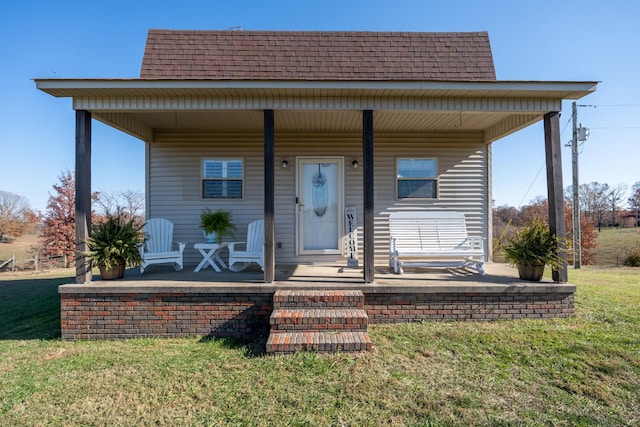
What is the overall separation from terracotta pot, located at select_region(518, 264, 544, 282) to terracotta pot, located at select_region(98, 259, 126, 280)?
5448mm

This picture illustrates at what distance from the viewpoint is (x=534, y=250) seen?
444 centimetres

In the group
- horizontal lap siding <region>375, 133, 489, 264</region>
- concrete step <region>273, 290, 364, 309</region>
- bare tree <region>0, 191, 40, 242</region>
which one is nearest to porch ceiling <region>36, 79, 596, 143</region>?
horizontal lap siding <region>375, 133, 489, 264</region>

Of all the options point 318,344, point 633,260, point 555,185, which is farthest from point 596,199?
point 318,344

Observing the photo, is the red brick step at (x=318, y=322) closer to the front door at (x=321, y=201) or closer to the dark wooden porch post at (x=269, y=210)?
the dark wooden porch post at (x=269, y=210)

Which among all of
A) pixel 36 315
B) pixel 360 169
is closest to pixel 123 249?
pixel 36 315

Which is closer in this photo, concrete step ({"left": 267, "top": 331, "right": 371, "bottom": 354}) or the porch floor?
concrete step ({"left": 267, "top": 331, "right": 371, "bottom": 354})

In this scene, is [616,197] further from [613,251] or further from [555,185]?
[555,185]

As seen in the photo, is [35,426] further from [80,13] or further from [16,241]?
[16,241]

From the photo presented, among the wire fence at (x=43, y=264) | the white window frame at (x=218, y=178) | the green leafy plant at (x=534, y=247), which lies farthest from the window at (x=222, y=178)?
the wire fence at (x=43, y=264)

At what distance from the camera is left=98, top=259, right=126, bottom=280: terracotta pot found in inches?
173

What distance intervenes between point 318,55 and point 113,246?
15.0ft

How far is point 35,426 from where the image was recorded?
2.31 meters

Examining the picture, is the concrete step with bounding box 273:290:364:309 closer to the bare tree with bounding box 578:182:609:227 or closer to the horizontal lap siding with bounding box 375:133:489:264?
the horizontal lap siding with bounding box 375:133:489:264

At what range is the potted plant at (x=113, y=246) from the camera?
14.1 ft
